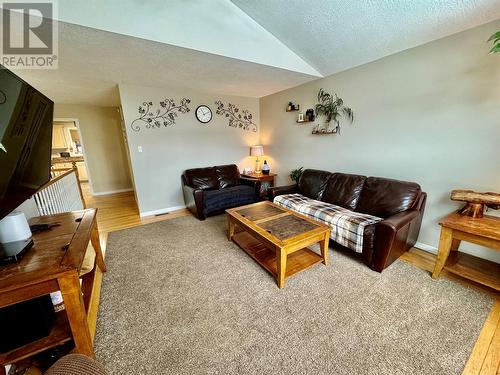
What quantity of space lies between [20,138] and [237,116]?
3789 millimetres

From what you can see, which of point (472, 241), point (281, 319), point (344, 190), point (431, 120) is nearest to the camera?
point (281, 319)

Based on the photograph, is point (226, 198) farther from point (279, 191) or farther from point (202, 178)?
point (279, 191)

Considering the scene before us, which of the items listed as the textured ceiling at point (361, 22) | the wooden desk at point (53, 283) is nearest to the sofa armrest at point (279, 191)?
the textured ceiling at point (361, 22)

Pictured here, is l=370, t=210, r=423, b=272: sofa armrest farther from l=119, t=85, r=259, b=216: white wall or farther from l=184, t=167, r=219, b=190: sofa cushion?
l=119, t=85, r=259, b=216: white wall

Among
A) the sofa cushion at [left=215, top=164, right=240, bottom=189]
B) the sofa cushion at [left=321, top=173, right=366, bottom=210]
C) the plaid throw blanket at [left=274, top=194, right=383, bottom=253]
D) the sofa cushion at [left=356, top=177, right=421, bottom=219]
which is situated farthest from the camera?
the sofa cushion at [left=215, top=164, right=240, bottom=189]

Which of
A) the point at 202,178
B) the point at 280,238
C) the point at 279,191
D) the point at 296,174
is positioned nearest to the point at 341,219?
the point at 280,238

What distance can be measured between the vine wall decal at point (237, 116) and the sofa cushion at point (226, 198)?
1.53m

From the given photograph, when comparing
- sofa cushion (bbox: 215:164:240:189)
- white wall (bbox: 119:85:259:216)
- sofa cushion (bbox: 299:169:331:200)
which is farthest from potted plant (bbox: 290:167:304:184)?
white wall (bbox: 119:85:259:216)

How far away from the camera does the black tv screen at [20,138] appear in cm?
104

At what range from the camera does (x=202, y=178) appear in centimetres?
402

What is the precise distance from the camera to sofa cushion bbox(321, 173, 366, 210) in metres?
2.76

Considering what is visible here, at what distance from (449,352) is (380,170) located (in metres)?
2.05

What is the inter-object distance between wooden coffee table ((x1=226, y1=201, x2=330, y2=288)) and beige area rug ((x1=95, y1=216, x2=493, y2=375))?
111 millimetres

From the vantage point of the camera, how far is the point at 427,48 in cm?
223
